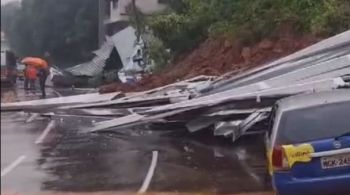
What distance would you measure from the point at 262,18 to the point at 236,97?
6.77m

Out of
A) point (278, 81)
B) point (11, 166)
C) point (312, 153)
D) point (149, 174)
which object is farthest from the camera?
point (278, 81)

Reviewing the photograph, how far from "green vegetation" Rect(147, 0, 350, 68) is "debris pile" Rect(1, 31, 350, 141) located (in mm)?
2734

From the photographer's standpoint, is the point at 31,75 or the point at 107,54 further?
the point at 107,54

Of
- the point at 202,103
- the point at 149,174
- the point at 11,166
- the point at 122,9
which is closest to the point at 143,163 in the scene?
the point at 149,174

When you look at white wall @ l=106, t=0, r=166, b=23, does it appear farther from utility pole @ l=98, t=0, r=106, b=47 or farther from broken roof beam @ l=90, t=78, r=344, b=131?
broken roof beam @ l=90, t=78, r=344, b=131

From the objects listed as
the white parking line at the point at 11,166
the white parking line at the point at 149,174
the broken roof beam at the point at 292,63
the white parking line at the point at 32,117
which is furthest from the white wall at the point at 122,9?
the broken roof beam at the point at 292,63

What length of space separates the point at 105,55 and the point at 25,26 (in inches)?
24.3

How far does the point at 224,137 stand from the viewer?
39.1ft

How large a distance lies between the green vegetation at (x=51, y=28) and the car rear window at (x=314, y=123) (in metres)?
3.32

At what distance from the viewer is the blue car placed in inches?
237

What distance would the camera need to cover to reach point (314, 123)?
6.24 m

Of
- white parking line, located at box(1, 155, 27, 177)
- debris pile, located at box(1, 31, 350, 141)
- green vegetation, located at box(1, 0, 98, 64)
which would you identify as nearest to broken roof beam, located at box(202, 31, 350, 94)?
debris pile, located at box(1, 31, 350, 141)

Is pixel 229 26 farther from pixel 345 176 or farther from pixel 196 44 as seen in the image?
pixel 345 176

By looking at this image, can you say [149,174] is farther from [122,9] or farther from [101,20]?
[101,20]
